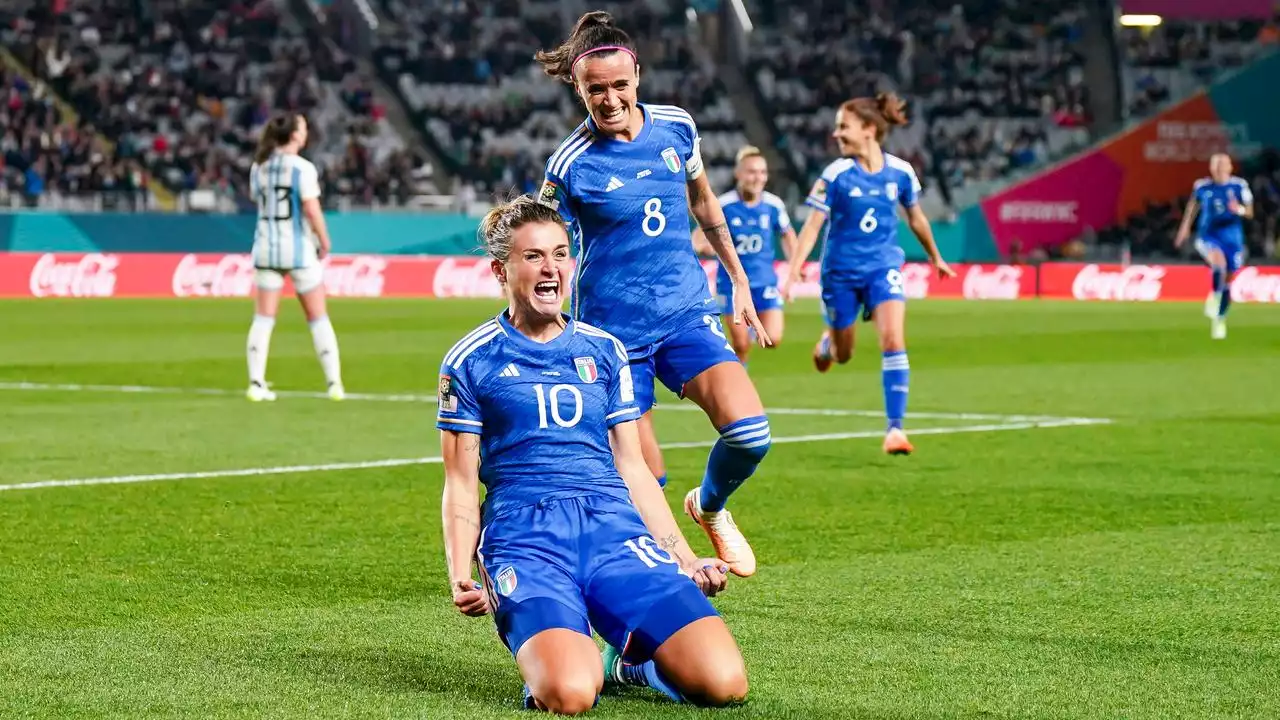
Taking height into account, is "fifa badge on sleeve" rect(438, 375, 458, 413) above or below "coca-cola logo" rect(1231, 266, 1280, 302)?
above

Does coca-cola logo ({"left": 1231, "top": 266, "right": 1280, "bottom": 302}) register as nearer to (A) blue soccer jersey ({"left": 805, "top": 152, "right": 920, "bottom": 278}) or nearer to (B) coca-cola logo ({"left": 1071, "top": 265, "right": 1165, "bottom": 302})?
(B) coca-cola logo ({"left": 1071, "top": 265, "right": 1165, "bottom": 302})

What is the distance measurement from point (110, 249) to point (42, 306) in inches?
230

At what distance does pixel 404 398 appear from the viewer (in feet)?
52.1

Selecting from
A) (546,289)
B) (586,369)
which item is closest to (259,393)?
(586,369)

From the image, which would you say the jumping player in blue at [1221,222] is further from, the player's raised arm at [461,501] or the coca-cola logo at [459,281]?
the player's raised arm at [461,501]

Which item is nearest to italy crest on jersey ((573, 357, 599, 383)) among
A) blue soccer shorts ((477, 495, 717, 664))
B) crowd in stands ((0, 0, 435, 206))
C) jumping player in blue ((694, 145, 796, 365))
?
blue soccer shorts ((477, 495, 717, 664))

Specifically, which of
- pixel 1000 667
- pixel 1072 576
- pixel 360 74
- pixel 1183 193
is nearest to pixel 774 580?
pixel 1072 576

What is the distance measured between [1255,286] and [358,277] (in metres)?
16.5

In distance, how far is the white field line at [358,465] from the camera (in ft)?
33.5

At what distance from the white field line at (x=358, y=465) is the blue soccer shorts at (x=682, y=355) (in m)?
1.60

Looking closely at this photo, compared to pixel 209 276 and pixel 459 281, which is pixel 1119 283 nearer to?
pixel 459 281

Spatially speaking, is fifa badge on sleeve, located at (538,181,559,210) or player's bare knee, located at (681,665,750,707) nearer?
player's bare knee, located at (681,665,750,707)

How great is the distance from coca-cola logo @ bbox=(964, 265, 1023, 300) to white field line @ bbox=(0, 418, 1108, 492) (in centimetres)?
2401

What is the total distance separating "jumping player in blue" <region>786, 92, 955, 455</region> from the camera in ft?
39.6
